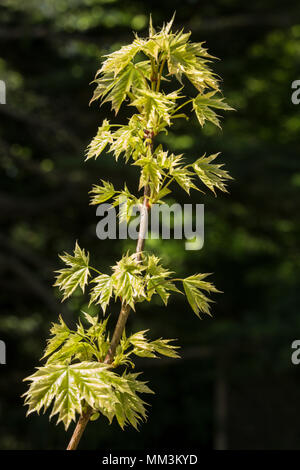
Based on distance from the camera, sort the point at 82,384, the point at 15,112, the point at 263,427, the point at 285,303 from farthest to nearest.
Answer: the point at 263,427, the point at 15,112, the point at 285,303, the point at 82,384

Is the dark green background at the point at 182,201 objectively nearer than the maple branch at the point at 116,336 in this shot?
No

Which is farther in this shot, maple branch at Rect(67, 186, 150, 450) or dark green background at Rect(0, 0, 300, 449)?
dark green background at Rect(0, 0, 300, 449)

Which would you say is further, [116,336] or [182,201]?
[182,201]

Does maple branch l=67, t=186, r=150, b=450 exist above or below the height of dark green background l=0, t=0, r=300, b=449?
below

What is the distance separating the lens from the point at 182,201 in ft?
19.6

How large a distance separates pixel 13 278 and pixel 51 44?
2.96m

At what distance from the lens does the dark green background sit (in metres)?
5.91

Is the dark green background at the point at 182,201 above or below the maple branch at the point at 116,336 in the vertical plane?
above

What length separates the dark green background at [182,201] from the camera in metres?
5.91

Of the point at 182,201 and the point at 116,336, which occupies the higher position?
the point at 182,201

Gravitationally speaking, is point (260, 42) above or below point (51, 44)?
above
